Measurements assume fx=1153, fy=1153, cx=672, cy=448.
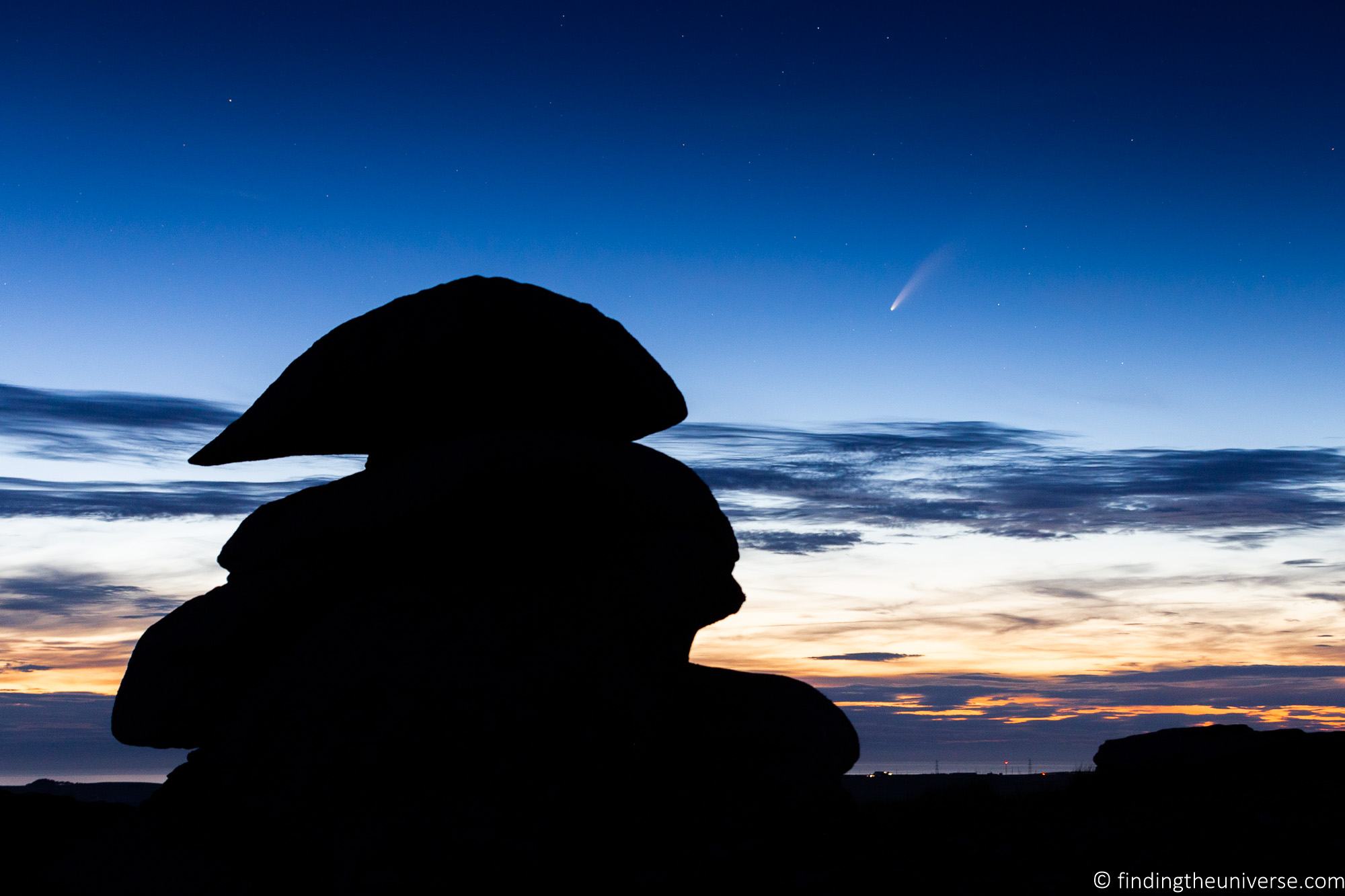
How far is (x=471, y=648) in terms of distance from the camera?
40.3 feet

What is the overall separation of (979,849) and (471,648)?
5507 millimetres

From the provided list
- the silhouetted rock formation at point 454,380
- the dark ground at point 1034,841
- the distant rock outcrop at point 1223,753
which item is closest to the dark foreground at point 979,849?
the dark ground at point 1034,841

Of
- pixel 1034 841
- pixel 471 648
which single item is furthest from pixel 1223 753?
pixel 471 648

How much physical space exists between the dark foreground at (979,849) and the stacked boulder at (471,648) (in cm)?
16

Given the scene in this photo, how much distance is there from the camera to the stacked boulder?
11625 millimetres

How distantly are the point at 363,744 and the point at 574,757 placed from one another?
84.7 inches

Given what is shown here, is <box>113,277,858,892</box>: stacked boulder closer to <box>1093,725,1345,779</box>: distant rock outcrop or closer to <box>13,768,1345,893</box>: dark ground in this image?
<box>13,768,1345,893</box>: dark ground

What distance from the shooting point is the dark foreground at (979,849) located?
1009cm

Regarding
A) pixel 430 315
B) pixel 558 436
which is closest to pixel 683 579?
pixel 558 436

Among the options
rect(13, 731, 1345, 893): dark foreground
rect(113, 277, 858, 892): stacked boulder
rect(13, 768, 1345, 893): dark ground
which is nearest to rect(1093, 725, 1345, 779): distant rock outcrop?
rect(13, 768, 1345, 893): dark ground

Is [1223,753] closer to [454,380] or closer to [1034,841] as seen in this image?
[1034,841]

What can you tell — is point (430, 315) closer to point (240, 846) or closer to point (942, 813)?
point (240, 846)

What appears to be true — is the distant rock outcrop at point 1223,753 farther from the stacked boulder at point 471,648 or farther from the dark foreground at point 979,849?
the stacked boulder at point 471,648

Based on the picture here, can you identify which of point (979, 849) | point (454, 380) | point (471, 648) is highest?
point (454, 380)
